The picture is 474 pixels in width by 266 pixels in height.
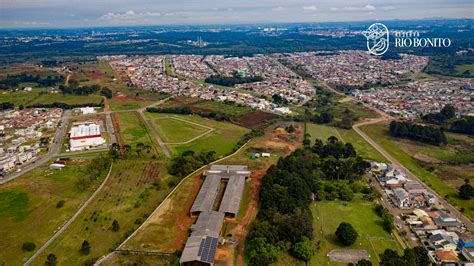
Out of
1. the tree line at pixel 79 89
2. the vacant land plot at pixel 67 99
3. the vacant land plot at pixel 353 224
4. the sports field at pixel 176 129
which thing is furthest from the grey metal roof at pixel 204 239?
the tree line at pixel 79 89

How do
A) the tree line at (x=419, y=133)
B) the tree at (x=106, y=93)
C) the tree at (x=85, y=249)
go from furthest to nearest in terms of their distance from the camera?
the tree at (x=106, y=93) < the tree line at (x=419, y=133) < the tree at (x=85, y=249)

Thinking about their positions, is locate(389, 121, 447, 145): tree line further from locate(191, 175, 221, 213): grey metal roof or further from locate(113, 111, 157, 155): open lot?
locate(113, 111, 157, 155): open lot

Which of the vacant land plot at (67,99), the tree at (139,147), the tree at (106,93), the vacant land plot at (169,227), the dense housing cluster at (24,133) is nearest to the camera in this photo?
the vacant land plot at (169,227)

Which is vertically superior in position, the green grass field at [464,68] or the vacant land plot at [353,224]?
the green grass field at [464,68]

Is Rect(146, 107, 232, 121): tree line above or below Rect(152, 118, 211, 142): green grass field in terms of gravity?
above

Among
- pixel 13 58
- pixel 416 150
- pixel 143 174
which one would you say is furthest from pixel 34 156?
pixel 13 58

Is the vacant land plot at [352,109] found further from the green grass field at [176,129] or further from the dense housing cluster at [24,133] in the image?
the dense housing cluster at [24,133]


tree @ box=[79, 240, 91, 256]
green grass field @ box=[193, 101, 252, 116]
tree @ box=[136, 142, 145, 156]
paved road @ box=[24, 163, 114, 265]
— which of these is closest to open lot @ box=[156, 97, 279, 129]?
green grass field @ box=[193, 101, 252, 116]
